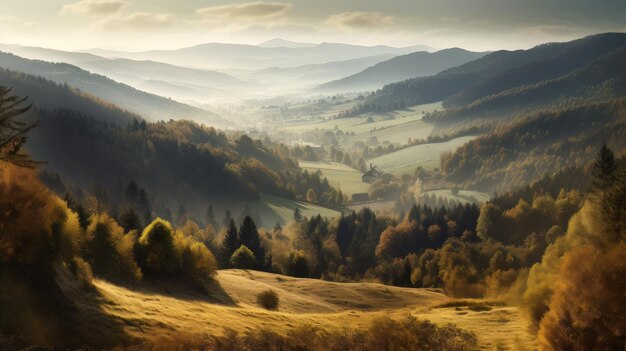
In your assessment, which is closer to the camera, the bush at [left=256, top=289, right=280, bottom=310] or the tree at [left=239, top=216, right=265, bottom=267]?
the bush at [left=256, top=289, right=280, bottom=310]

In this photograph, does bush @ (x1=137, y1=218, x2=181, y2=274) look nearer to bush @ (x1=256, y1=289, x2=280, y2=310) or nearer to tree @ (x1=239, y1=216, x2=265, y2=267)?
bush @ (x1=256, y1=289, x2=280, y2=310)

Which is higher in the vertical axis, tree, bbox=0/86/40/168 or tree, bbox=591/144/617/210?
tree, bbox=0/86/40/168

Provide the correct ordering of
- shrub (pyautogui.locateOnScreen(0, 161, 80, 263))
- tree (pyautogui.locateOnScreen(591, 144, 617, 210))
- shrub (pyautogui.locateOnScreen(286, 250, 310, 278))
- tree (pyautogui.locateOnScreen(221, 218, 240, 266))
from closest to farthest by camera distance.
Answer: shrub (pyautogui.locateOnScreen(0, 161, 80, 263)), tree (pyautogui.locateOnScreen(591, 144, 617, 210)), shrub (pyautogui.locateOnScreen(286, 250, 310, 278)), tree (pyautogui.locateOnScreen(221, 218, 240, 266))

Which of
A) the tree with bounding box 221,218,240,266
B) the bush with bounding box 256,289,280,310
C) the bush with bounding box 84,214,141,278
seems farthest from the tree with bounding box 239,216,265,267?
the bush with bounding box 84,214,141,278

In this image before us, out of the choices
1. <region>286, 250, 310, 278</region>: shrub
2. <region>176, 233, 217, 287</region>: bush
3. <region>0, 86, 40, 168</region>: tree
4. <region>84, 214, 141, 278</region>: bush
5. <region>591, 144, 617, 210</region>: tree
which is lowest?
<region>286, 250, 310, 278</region>: shrub

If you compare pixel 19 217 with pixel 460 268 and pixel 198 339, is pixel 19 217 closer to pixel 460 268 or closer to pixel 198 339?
pixel 198 339

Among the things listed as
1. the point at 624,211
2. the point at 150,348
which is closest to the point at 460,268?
the point at 624,211

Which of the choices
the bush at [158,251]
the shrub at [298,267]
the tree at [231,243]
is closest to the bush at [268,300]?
the bush at [158,251]
